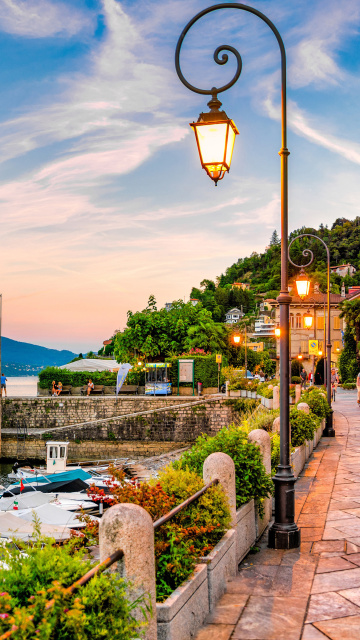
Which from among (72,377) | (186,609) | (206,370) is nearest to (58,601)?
(186,609)

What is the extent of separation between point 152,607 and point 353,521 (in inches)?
202

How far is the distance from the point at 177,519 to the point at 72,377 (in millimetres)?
43638

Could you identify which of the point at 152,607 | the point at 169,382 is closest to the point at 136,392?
the point at 169,382

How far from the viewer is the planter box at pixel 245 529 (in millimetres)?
6281

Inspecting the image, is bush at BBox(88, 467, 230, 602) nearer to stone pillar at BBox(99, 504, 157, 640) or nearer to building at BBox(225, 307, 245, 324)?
stone pillar at BBox(99, 504, 157, 640)

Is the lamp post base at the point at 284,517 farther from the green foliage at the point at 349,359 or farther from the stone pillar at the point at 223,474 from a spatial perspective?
the green foliage at the point at 349,359

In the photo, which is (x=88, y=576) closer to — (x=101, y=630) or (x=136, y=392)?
(x=101, y=630)

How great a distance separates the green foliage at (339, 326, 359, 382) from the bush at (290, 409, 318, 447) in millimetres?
42370

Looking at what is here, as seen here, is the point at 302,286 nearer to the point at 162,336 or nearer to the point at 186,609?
the point at 186,609

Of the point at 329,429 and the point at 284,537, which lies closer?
the point at 284,537

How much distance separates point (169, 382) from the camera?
4416cm

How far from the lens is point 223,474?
19.6 ft

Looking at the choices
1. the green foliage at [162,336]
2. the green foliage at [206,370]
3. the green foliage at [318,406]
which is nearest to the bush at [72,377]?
the green foliage at [162,336]

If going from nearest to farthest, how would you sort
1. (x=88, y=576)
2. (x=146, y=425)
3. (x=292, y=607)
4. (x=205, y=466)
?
(x=88, y=576) → (x=292, y=607) → (x=205, y=466) → (x=146, y=425)
